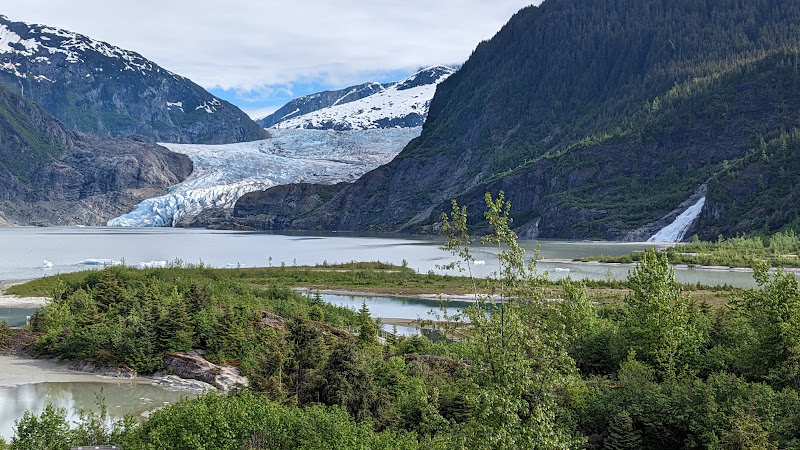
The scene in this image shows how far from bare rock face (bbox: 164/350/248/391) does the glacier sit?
129175mm

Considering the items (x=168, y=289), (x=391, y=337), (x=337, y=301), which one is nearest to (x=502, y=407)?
(x=391, y=337)

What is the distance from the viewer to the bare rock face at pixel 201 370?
90.7 feet

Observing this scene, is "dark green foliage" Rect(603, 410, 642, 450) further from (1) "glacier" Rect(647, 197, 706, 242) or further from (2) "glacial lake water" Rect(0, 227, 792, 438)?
(1) "glacier" Rect(647, 197, 706, 242)

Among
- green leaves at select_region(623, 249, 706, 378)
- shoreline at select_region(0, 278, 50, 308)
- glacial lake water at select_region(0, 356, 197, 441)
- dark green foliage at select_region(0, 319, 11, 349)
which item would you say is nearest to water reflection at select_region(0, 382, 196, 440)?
glacial lake water at select_region(0, 356, 197, 441)

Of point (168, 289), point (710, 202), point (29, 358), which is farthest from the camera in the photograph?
point (710, 202)

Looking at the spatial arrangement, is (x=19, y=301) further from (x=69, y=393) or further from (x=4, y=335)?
(x=69, y=393)

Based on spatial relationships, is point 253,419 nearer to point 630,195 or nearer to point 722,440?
point 722,440

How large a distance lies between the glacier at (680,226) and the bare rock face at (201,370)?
12918cm

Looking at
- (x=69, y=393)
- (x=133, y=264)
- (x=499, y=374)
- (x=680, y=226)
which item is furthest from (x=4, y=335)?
(x=680, y=226)

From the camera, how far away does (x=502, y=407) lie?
40.9ft

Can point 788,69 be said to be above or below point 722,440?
above

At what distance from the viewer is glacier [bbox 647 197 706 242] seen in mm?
143975

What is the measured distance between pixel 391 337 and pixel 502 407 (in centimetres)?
2248

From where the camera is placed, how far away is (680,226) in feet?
479
